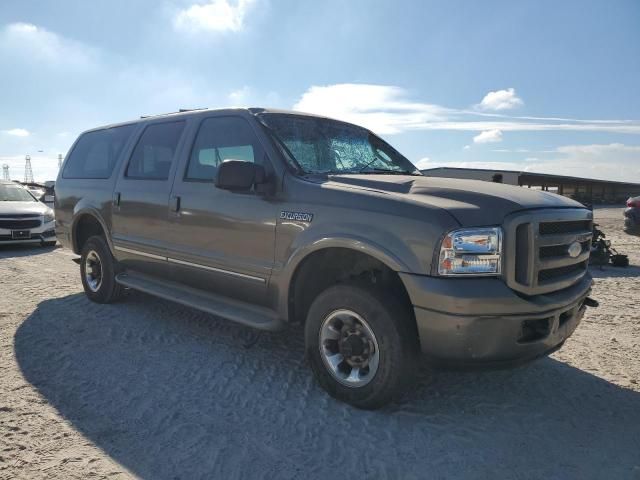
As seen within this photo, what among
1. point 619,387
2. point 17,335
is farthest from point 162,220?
point 619,387

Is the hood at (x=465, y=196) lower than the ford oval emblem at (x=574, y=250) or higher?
higher

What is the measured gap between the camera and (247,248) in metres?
3.68

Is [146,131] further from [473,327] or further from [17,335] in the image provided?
[473,327]

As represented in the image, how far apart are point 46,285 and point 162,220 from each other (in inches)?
124

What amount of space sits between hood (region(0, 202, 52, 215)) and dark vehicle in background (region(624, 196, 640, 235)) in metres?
12.0

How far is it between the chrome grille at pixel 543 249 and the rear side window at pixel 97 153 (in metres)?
4.21

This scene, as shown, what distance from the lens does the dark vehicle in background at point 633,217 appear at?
9414 mm

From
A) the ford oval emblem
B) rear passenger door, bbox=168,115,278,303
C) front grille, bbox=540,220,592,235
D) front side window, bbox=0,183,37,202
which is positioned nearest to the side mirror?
rear passenger door, bbox=168,115,278,303

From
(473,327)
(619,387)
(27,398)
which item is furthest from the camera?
(619,387)

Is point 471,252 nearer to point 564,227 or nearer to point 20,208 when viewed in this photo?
point 564,227

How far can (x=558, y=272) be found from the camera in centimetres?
310

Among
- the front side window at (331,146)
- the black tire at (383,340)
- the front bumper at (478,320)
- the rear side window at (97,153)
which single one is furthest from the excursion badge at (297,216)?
the rear side window at (97,153)

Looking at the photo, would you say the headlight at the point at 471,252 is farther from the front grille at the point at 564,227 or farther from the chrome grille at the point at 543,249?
the front grille at the point at 564,227

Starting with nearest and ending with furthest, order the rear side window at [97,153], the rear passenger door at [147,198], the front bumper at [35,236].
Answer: the rear passenger door at [147,198] < the rear side window at [97,153] < the front bumper at [35,236]
